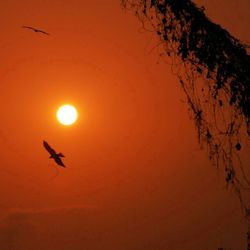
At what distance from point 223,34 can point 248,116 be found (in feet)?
2.71

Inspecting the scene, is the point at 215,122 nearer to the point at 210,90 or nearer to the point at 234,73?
the point at 210,90

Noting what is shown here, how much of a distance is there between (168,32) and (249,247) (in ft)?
8.90

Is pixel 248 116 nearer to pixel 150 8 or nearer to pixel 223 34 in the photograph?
pixel 223 34

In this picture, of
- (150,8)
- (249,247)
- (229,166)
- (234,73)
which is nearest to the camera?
(234,73)

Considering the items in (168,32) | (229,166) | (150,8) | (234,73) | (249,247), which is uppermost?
(150,8)

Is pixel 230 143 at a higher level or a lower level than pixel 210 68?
lower

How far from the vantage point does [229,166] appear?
3.64 m

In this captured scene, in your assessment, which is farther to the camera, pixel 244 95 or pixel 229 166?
pixel 229 166

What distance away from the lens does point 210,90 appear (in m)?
3.68

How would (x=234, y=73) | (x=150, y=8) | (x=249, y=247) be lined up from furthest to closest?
(x=249, y=247) < (x=150, y=8) < (x=234, y=73)

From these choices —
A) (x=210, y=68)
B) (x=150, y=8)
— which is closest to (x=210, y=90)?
(x=210, y=68)

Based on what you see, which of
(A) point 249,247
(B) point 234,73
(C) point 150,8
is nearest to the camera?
(B) point 234,73

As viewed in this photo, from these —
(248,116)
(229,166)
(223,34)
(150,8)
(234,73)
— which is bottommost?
(229,166)

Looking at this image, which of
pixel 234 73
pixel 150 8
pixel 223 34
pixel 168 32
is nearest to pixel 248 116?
pixel 234 73
